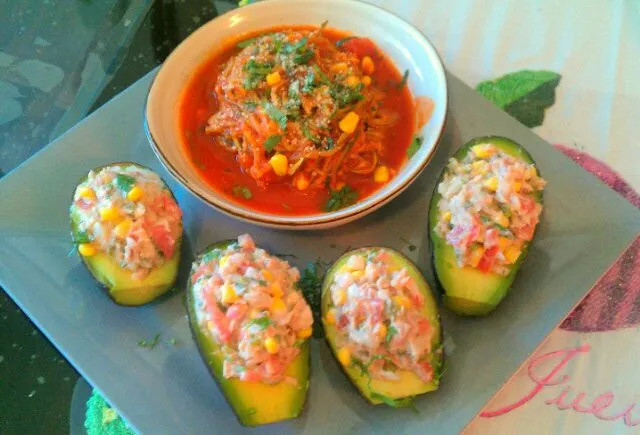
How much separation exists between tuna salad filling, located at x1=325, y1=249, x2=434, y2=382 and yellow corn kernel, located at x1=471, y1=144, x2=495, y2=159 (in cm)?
42

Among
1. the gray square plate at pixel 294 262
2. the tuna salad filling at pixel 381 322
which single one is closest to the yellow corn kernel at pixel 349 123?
the gray square plate at pixel 294 262

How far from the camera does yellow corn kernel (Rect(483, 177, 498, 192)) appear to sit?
154cm

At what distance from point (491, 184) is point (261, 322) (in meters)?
0.70

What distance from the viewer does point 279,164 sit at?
176 cm

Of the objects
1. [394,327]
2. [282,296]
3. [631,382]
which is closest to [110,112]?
[282,296]

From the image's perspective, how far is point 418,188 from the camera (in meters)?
1.83

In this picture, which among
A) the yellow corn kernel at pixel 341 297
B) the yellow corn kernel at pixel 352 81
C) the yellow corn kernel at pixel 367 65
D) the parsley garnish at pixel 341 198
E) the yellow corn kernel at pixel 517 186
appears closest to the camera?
the yellow corn kernel at pixel 341 297

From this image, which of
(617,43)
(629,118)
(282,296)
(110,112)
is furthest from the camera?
(617,43)

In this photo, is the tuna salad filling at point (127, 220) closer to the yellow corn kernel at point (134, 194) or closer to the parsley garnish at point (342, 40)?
the yellow corn kernel at point (134, 194)

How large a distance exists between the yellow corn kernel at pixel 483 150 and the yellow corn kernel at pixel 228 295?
0.78 m

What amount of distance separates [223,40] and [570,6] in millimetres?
1412

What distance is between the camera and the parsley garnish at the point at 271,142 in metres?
1.78

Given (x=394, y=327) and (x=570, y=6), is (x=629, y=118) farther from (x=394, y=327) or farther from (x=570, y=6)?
(x=394, y=327)

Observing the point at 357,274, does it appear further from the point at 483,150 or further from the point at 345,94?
the point at 345,94
